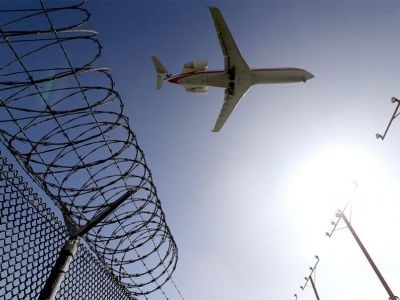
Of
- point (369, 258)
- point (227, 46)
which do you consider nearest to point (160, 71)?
point (227, 46)

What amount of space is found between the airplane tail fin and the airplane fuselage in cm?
1119

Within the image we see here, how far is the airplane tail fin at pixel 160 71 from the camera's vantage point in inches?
1660

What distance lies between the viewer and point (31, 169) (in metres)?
3.88

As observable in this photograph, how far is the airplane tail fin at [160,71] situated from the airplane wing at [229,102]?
12.1 meters

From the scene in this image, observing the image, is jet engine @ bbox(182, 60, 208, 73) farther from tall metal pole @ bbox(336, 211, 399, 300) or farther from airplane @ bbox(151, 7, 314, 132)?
tall metal pole @ bbox(336, 211, 399, 300)

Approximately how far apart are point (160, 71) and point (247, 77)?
16414 mm

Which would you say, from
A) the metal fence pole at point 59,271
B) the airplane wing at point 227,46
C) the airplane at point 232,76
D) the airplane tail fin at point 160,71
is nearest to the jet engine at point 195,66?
the airplane at point 232,76

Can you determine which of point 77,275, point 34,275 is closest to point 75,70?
point 34,275

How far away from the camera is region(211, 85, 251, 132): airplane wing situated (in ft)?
103

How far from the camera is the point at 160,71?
43.0m

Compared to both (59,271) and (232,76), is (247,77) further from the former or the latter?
(59,271)

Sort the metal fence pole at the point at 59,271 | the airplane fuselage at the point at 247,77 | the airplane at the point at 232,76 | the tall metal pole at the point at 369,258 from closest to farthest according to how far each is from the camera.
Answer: the metal fence pole at the point at 59,271 < the tall metal pole at the point at 369,258 < the airplane at the point at 232,76 < the airplane fuselage at the point at 247,77

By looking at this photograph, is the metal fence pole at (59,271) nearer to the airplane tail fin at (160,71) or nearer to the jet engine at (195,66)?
the jet engine at (195,66)

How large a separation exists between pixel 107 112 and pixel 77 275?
234 cm
